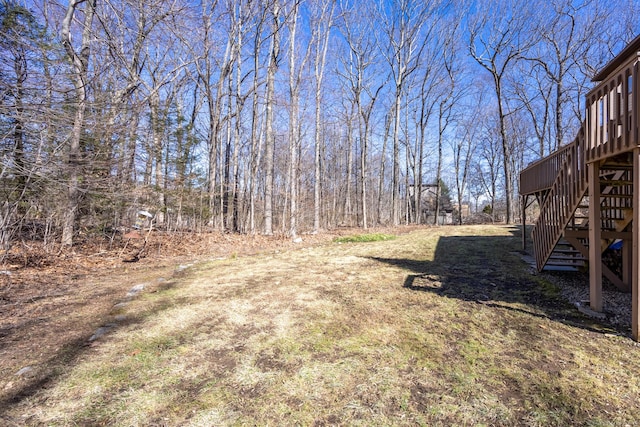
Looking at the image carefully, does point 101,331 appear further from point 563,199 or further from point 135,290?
point 563,199

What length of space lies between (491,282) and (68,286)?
690 cm

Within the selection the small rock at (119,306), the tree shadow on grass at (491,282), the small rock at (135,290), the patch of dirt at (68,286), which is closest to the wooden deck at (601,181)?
the tree shadow on grass at (491,282)

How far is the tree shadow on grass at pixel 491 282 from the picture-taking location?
11.6 ft

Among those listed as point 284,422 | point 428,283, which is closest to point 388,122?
point 428,283

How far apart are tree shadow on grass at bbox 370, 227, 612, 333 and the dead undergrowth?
0.04m

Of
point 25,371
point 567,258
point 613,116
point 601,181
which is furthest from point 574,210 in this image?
point 25,371

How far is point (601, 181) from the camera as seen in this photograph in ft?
11.8

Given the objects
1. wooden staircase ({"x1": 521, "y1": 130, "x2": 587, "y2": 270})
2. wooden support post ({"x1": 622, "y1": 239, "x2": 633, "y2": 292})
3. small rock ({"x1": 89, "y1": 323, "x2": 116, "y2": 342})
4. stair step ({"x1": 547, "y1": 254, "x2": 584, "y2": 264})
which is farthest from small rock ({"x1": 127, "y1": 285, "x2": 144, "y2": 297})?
stair step ({"x1": 547, "y1": 254, "x2": 584, "y2": 264})

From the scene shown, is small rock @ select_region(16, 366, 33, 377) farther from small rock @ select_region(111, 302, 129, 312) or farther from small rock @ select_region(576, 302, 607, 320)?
small rock @ select_region(576, 302, 607, 320)

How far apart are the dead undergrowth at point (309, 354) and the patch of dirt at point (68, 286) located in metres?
0.03

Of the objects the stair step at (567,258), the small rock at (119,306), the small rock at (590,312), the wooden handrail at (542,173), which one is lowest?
the small rock at (119,306)

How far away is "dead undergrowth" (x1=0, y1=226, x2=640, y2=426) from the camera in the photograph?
5.96 feet

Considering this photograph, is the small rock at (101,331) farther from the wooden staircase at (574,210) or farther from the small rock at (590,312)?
the wooden staircase at (574,210)

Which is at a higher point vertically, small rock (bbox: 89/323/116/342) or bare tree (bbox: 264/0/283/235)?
bare tree (bbox: 264/0/283/235)
